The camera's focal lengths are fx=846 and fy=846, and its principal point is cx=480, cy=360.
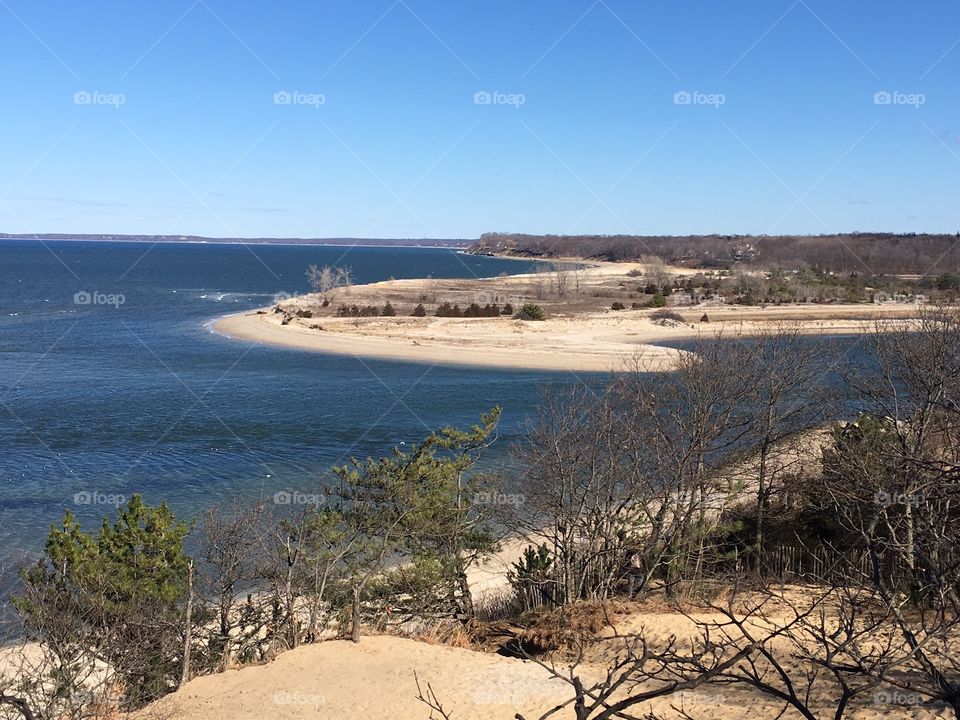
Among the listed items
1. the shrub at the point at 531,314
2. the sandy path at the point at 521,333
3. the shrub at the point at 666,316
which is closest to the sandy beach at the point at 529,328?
the sandy path at the point at 521,333

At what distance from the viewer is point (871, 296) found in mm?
94938

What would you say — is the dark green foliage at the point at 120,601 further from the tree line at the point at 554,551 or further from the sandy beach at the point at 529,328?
the sandy beach at the point at 529,328

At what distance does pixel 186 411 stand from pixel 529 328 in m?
34.3

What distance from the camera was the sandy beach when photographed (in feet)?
193

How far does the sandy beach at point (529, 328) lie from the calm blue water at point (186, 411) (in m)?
3.67

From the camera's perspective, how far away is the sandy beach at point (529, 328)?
2314 inches

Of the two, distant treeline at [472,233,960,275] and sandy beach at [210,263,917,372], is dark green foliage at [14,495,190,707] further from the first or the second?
distant treeline at [472,233,960,275]

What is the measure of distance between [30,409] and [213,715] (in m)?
33.3

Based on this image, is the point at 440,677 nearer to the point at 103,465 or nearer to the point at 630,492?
the point at 630,492

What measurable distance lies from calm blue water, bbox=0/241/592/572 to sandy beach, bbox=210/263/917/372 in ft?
12.0

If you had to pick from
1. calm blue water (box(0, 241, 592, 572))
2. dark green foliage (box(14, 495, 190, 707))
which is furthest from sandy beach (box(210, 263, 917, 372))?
dark green foliage (box(14, 495, 190, 707))

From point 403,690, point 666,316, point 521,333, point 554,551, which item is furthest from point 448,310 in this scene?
point 403,690

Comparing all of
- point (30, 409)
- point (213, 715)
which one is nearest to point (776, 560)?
point (213, 715)

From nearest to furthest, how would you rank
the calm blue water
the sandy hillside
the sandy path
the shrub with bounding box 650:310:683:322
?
the sandy hillside, the calm blue water, the sandy path, the shrub with bounding box 650:310:683:322
